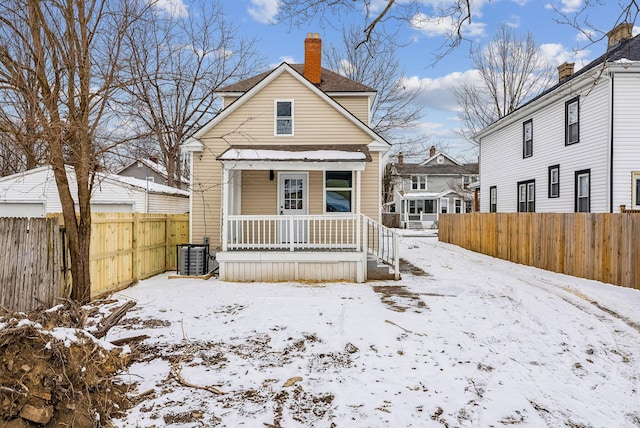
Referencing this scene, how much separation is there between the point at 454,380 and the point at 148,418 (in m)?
3.05

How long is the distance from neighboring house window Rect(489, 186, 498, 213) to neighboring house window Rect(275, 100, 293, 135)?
13208 millimetres

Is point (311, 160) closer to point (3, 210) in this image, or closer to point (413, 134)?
point (3, 210)

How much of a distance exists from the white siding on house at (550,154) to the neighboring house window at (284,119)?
785cm

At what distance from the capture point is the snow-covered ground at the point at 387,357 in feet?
11.4

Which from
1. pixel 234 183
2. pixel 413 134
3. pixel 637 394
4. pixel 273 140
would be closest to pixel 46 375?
pixel 637 394

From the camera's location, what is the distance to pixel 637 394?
12.8 feet

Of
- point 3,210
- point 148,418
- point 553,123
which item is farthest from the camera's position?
point 3,210

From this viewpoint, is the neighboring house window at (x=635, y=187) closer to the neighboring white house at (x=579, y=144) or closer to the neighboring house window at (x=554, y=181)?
the neighboring white house at (x=579, y=144)

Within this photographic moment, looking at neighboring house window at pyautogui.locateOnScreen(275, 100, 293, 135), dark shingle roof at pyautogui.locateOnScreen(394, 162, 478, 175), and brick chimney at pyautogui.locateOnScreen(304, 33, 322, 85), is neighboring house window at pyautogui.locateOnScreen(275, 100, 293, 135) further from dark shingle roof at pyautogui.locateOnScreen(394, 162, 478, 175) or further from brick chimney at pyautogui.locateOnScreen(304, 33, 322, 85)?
dark shingle roof at pyautogui.locateOnScreen(394, 162, 478, 175)

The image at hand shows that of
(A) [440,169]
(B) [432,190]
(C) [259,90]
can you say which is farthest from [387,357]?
(A) [440,169]

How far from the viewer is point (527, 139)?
16750 mm

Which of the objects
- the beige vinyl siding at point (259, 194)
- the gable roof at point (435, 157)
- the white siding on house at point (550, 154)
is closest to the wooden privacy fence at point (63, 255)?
the beige vinyl siding at point (259, 194)

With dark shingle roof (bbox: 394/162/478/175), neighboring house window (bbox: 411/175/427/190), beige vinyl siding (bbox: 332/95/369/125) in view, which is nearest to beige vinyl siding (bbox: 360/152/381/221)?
beige vinyl siding (bbox: 332/95/369/125)

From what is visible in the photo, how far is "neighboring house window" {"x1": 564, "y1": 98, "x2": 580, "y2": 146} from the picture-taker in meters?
13.3
